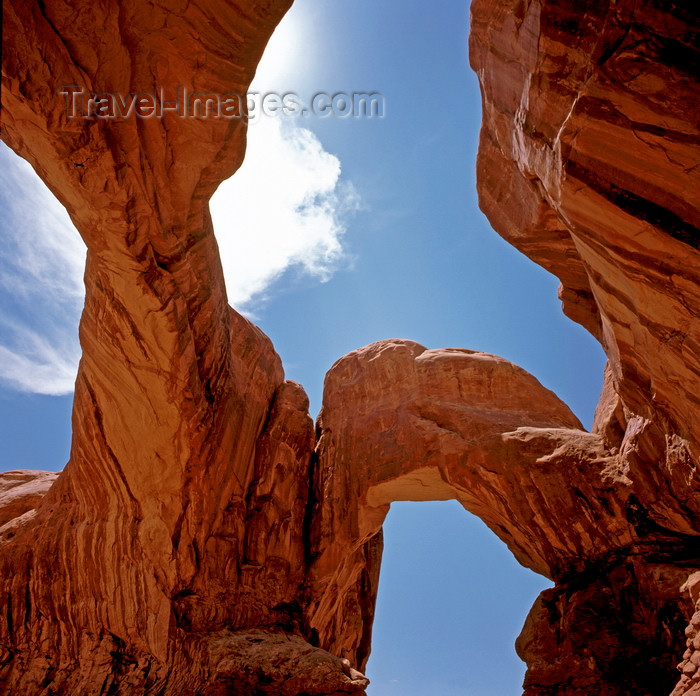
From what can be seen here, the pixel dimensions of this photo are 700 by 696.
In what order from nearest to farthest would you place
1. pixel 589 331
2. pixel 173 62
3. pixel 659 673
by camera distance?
1. pixel 173 62
2. pixel 659 673
3. pixel 589 331

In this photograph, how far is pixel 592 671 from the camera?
7887 mm

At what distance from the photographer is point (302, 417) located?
Result: 42.0 ft

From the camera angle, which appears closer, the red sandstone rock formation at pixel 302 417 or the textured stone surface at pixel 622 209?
the textured stone surface at pixel 622 209

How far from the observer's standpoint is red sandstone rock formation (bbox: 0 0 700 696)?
17.6ft

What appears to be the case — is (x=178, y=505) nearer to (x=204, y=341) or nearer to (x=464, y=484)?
(x=204, y=341)

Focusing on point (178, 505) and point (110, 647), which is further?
point (178, 505)

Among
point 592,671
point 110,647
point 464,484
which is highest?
point 464,484

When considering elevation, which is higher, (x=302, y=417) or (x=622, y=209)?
(x=302, y=417)

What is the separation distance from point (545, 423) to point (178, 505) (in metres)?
7.65

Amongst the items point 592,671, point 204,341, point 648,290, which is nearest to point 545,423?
point 592,671

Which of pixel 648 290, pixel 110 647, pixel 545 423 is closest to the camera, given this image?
pixel 648 290

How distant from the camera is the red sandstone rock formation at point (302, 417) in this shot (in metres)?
5.38

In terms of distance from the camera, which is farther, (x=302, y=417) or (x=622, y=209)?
(x=302, y=417)

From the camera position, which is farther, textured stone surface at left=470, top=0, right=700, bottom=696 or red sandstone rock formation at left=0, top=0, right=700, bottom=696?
red sandstone rock formation at left=0, top=0, right=700, bottom=696
